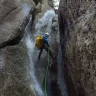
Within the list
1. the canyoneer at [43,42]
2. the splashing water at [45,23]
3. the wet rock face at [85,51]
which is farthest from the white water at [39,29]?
the wet rock face at [85,51]

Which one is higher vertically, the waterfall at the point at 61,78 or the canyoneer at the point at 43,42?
the canyoneer at the point at 43,42

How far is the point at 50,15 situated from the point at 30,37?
5.10m

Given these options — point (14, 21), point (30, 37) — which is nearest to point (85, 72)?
point (14, 21)

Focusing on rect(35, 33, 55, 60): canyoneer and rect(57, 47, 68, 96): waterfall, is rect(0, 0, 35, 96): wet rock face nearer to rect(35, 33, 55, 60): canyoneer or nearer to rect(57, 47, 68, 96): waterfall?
rect(35, 33, 55, 60): canyoneer

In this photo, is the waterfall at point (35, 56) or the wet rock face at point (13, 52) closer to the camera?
the wet rock face at point (13, 52)

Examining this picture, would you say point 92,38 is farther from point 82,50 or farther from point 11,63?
point 11,63

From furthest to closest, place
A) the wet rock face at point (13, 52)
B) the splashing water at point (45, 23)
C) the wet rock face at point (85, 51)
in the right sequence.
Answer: the splashing water at point (45, 23) → the wet rock face at point (13, 52) → the wet rock face at point (85, 51)

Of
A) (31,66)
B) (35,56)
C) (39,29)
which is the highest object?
(39,29)

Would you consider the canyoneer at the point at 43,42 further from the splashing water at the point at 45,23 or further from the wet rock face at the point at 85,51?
the splashing water at the point at 45,23

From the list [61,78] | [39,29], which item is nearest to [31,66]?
[61,78]

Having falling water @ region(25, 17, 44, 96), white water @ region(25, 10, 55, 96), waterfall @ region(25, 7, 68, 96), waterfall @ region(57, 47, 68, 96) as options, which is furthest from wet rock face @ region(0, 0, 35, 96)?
waterfall @ region(57, 47, 68, 96)

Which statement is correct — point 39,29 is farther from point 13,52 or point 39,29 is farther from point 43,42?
point 13,52

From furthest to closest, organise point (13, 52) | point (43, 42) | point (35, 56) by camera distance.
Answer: point (35, 56)
point (43, 42)
point (13, 52)

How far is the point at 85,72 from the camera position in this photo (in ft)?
25.5
